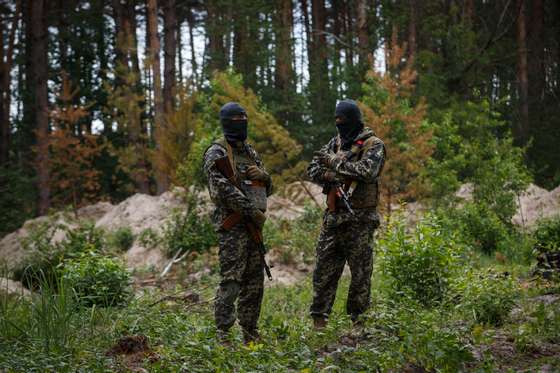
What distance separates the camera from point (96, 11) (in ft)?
87.8

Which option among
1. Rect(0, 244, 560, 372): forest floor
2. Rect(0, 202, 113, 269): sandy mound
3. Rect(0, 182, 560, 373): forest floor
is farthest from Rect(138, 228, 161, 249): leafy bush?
Rect(0, 244, 560, 372): forest floor

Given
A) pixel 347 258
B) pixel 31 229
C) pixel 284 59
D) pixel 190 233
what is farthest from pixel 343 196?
pixel 284 59

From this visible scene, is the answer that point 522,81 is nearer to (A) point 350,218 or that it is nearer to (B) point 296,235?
(B) point 296,235

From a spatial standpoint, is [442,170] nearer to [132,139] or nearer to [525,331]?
[525,331]

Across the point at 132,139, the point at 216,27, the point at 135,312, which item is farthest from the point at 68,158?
the point at 135,312

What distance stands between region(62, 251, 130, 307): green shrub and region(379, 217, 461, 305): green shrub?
3190 mm

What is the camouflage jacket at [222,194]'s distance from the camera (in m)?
5.72

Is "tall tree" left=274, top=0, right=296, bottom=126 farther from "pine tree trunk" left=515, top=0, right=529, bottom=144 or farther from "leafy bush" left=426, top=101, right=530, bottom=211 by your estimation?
"leafy bush" left=426, top=101, right=530, bottom=211

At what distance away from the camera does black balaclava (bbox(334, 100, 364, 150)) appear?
6.30 metres

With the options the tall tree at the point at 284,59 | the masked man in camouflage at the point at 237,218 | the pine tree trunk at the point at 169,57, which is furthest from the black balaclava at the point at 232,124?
the tall tree at the point at 284,59

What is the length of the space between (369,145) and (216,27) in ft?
55.6

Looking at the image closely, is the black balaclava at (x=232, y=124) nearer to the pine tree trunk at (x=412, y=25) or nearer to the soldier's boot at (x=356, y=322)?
the soldier's boot at (x=356, y=322)

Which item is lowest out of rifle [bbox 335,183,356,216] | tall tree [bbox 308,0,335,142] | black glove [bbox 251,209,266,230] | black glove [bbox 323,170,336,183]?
black glove [bbox 251,209,266,230]

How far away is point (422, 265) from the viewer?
7.16m
